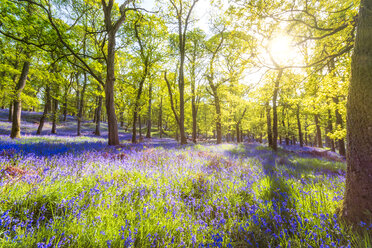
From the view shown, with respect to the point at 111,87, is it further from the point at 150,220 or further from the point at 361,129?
the point at 361,129

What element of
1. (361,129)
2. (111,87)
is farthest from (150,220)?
(111,87)

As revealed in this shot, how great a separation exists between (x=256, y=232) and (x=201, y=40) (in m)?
18.6

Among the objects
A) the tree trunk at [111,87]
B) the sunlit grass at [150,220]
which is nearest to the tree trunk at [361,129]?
the sunlit grass at [150,220]

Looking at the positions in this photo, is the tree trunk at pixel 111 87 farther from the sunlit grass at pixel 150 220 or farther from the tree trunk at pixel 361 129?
the tree trunk at pixel 361 129

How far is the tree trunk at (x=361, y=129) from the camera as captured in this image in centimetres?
187

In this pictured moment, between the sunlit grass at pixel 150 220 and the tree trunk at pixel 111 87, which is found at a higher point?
the tree trunk at pixel 111 87

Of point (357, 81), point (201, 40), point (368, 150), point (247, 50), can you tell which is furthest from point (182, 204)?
point (201, 40)

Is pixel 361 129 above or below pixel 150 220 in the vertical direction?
above

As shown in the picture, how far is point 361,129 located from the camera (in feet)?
6.36

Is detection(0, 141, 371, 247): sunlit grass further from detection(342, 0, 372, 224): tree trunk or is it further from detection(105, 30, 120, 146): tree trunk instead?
detection(105, 30, 120, 146): tree trunk

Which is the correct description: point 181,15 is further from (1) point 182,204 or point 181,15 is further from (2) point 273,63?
(1) point 182,204

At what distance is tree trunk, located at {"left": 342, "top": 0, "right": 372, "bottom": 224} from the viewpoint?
1.87 metres

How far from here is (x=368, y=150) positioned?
187cm

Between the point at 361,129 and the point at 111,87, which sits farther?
the point at 111,87
